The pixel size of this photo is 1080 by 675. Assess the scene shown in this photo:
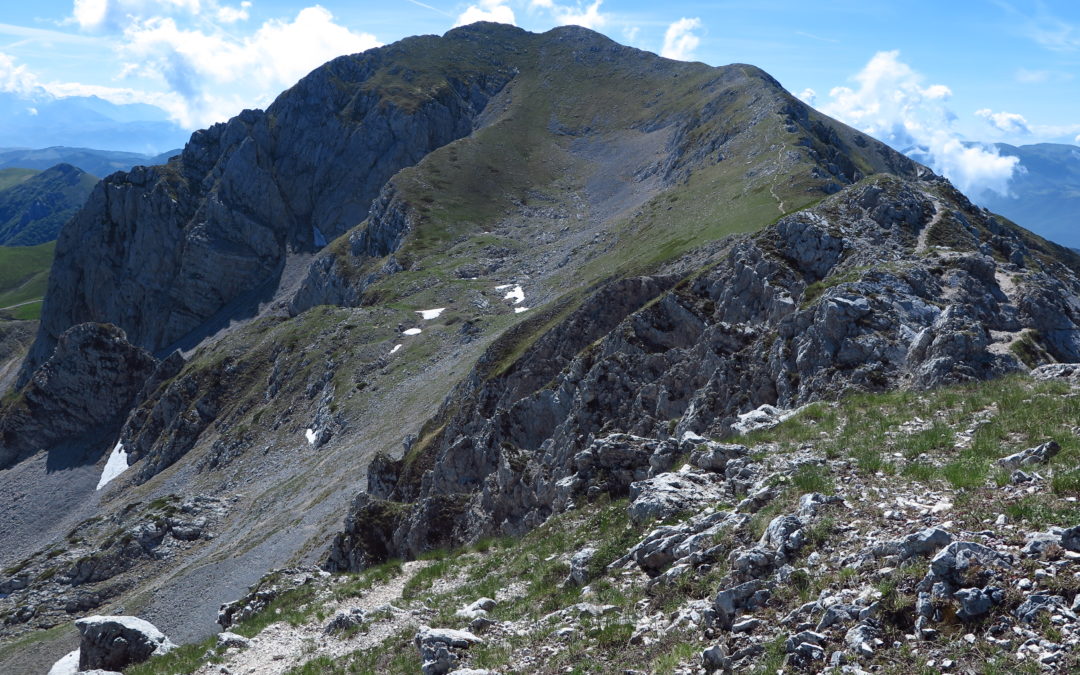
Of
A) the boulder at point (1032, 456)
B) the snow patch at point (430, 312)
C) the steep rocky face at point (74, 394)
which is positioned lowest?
the steep rocky face at point (74, 394)

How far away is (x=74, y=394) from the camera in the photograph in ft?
441

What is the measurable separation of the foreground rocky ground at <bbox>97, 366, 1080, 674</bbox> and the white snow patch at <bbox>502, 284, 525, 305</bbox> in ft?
289

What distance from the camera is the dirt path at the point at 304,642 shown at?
18609 mm

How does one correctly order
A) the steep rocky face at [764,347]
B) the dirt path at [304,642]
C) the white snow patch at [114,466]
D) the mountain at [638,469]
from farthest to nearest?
1. the white snow patch at [114,466]
2. the steep rocky face at [764,347]
3. the dirt path at [304,642]
4. the mountain at [638,469]

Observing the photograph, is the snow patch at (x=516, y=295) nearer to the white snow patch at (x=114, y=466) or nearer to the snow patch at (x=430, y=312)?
the snow patch at (x=430, y=312)

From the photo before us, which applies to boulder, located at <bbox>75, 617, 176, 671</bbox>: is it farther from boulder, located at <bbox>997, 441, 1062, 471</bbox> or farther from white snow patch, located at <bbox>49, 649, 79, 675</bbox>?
boulder, located at <bbox>997, 441, 1062, 471</bbox>

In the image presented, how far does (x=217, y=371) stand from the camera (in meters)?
114

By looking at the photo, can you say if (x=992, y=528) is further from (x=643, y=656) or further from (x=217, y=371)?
(x=217, y=371)

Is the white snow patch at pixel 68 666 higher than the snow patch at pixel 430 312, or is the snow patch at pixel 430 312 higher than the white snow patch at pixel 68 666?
the snow patch at pixel 430 312

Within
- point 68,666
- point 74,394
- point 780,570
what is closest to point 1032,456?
point 780,570

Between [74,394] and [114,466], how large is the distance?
24.5 meters

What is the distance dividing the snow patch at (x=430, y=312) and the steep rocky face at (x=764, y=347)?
60170mm

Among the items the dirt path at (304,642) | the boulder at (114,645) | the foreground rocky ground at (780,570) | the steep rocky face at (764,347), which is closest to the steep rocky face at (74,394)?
the steep rocky face at (764,347)

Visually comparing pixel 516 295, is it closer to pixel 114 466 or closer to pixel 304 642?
pixel 114 466
